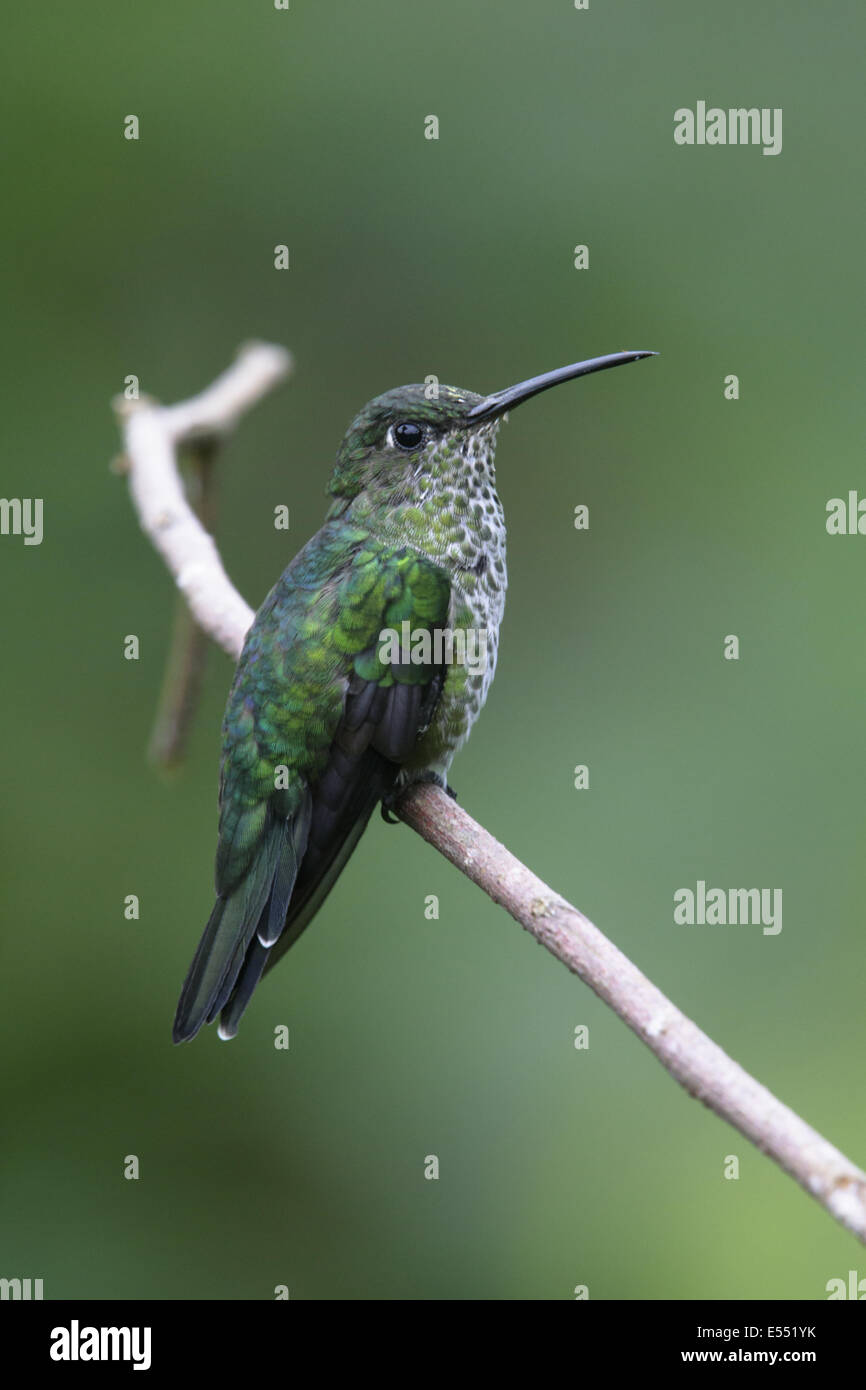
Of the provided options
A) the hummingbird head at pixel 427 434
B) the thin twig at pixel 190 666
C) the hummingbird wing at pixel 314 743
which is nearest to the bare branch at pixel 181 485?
the thin twig at pixel 190 666

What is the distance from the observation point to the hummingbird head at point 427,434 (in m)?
3.31

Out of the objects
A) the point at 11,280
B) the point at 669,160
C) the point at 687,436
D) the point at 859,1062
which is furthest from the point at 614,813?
the point at 11,280

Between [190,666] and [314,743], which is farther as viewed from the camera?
[190,666]

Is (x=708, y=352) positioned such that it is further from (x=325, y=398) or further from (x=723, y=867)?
(x=723, y=867)

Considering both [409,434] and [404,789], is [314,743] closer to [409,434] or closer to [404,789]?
[404,789]

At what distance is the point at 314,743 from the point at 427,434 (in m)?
0.79

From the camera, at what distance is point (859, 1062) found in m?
4.76

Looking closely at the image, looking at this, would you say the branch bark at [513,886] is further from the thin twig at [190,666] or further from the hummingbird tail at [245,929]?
the hummingbird tail at [245,929]

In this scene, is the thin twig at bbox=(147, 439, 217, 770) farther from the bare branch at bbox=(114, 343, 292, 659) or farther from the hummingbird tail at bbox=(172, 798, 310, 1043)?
the hummingbird tail at bbox=(172, 798, 310, 1043)

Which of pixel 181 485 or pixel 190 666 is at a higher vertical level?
pixel 181 485

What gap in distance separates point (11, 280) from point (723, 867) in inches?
150

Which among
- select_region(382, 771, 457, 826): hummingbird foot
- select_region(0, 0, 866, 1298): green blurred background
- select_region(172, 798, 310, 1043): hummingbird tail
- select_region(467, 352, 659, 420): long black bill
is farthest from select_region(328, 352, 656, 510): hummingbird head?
A: select_region(0, 0, 866, 1298): green blurred background

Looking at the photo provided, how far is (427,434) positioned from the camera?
3334 millimetres

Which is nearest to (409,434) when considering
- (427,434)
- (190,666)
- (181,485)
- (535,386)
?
(427,434)
